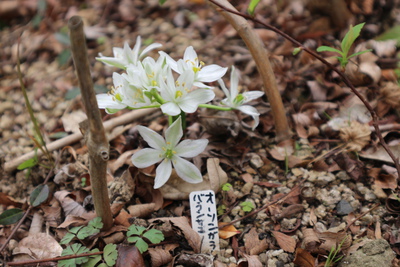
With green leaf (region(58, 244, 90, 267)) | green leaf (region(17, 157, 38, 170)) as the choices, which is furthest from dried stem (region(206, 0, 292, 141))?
green leaf (region(17, 157, 38, 170))

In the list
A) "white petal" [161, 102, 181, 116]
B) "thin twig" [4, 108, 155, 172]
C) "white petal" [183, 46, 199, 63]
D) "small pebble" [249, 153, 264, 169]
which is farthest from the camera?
"thin twig" [4, 108, 155, 172]

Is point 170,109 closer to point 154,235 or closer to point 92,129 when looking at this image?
point 92,129

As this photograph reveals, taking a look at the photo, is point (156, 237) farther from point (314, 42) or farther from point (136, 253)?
point (314, 42)

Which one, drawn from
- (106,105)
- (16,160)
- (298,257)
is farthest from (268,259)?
(16,160)

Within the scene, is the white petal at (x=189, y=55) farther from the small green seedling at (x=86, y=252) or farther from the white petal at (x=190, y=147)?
the small green seedling at (x=86, y=252)

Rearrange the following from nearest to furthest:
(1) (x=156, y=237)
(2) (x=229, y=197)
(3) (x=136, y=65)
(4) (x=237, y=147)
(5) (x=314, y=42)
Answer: (1) (x=156, y=237) → (3) (x=136, y=65) → (2) (x=229, y=197) → (4) (x=237, y=147) → (5) (x=314, y=42)

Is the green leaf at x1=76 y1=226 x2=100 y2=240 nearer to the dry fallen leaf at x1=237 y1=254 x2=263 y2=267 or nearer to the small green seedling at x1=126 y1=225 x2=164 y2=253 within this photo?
the small green seedling at x1=126 y1=225 x2=164 y2=253
